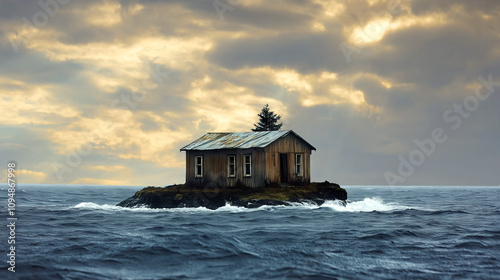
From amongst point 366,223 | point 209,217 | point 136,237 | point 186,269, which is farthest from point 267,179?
point 186,269

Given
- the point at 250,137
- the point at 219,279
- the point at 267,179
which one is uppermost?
the point at 250,137

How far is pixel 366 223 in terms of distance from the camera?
1063 inches

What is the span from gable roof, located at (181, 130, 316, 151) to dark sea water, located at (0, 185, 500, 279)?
939 centimetres

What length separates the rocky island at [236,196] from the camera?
34.8 m

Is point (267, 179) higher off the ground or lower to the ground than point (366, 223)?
higher

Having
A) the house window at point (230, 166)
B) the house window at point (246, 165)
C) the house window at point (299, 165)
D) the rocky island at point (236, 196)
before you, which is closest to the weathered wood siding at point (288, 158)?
the house window at point (299, 165)

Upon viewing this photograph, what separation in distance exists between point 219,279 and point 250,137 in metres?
27.3

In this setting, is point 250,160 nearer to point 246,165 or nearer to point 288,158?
point 246,165

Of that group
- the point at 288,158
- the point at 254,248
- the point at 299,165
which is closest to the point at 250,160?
the point at 288,158

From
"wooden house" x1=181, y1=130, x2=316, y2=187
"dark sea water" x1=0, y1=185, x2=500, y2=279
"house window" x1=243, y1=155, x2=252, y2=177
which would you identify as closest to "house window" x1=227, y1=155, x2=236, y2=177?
"wooden house" x1=181, y1=130, x2=316, y2=187

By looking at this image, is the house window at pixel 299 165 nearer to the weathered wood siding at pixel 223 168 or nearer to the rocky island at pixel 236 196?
the rocky island at pixel 236 196

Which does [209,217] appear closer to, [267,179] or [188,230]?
[188,230]

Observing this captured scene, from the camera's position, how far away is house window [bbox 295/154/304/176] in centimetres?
4041

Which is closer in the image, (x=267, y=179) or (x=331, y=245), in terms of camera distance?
(x=331, y=245)
